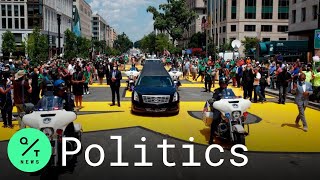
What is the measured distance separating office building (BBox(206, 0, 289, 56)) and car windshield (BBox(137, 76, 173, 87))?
71654 mm

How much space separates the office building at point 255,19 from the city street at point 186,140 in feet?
234

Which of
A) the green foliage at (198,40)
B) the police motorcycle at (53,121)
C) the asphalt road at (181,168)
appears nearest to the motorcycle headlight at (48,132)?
the police motorcycle at (53,121)

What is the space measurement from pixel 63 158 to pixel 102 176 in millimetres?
786

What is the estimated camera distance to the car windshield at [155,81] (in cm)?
1582

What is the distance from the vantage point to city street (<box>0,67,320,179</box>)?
25.3ft

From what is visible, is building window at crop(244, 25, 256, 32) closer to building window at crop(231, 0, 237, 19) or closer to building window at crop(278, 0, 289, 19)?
building window at crop(231, 0, 237, 19)

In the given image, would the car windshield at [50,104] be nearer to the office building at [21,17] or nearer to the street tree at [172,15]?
the office building at [21,17]

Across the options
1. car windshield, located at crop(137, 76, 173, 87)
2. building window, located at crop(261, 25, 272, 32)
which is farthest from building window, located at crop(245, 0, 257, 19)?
car windshield, located at crop(137, 76, 173, 87)

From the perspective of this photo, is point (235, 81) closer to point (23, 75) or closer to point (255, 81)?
point (255, 81)

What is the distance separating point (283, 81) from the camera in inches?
712

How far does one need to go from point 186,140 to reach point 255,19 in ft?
264

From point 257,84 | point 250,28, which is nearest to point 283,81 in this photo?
point 257,84

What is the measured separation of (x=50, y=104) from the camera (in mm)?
7570

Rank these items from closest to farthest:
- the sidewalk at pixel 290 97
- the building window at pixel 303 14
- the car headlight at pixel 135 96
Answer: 1. the car headlight at pixel 135 96
2. the sidewalk at pixel 290 97
3. the building window at pixel 303 14
